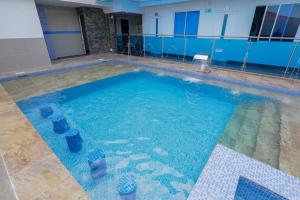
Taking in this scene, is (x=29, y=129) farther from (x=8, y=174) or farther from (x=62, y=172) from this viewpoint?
(x=62, y=172)

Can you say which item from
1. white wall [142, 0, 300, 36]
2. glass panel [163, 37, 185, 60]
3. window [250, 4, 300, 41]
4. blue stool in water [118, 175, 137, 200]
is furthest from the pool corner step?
glass panel [163, 37, 185, 60]

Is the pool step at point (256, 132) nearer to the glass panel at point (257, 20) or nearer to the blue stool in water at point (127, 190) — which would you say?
the blue stool in water at point (127, 190)

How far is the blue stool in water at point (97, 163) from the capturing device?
5.82 ft

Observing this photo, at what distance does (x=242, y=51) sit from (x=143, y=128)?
514 cm

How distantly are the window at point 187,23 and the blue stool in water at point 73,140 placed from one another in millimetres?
7212

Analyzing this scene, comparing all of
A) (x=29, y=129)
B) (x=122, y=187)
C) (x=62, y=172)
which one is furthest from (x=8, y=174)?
(x=122, y=187)

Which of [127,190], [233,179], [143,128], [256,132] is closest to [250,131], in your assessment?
[256,132]

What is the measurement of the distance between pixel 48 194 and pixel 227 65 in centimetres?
670

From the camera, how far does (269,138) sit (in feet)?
7.73

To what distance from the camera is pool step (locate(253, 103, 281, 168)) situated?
198cm

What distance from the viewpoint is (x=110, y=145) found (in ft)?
8.07

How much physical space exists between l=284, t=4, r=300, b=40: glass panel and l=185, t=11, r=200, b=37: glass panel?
11.0 feet

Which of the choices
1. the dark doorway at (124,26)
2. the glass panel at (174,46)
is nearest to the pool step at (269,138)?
the glass panel at (174,46)

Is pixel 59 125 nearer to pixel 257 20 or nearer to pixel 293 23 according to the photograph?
pixel 257 20
